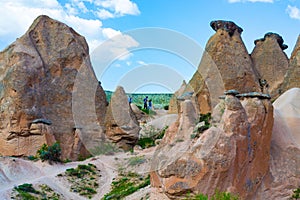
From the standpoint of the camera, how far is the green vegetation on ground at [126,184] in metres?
14.4

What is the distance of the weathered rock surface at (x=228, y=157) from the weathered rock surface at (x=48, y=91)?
10.4m

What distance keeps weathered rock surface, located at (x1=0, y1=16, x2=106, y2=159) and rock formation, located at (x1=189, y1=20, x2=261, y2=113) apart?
558 cm

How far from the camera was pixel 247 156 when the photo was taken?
11.2 meters

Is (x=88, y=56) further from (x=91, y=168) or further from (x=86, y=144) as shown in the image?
(x=91, y=168)

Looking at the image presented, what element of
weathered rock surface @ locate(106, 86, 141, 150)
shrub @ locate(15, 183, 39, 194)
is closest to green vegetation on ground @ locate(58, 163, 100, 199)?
shrub @ locate(15, 183, 39, 194)

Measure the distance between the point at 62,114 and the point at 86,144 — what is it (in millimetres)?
1970

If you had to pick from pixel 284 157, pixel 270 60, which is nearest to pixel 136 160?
pixel 284 157

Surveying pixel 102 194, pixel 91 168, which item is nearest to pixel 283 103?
pixel 102 194

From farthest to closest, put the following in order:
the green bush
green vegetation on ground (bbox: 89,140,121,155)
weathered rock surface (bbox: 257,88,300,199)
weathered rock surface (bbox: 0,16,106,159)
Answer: green vegetation on ground (bbox: 89,140,121,155), weathered rock surface (bbox: 0,16,106,159), the green bush, weathered rock surface (bbox: 257,88,300,199)

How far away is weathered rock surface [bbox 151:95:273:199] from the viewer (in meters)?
10.6

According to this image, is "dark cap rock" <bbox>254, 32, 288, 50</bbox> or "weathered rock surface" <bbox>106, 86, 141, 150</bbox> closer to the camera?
"weathered rock surface" <bbox>106, 86, 141, 150</bbox>

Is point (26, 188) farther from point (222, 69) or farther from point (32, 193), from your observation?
point (222, 69)

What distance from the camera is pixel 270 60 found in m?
27.4

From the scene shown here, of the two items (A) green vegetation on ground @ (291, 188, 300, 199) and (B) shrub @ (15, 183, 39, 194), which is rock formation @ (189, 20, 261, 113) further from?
(A) green vegetation on ground @ (291, 188, 300, 199)
